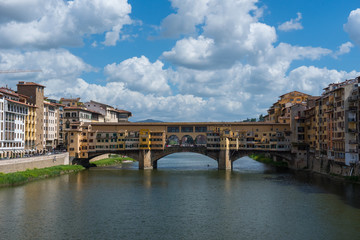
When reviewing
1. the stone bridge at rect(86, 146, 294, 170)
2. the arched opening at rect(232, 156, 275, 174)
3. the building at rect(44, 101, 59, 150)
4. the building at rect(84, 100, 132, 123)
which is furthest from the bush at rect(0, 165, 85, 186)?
the building at rect(84, 100, 132, 123)

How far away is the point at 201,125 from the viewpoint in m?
96.3

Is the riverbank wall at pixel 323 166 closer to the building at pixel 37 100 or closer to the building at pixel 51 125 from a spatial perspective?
the building at pixel 37 100

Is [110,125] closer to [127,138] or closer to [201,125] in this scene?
[127,138]

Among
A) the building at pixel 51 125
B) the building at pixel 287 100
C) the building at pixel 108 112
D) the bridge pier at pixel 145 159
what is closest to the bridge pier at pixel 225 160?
the bridge pier at pixel 145 159

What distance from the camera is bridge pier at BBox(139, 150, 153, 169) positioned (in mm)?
92250

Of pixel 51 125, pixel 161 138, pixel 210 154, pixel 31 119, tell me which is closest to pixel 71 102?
pixel 51 125

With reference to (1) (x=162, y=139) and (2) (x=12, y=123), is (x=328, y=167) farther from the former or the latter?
(2) (x=12, y=123)

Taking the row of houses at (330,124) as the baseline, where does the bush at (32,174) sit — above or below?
below

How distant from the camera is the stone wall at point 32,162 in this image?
2540 inches

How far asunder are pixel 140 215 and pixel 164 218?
2765 mm

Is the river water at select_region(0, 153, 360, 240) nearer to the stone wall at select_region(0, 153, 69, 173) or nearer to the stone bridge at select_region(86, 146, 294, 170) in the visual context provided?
the stone wall at select_region(0, 153, 69, 173)

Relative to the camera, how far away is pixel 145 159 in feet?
303

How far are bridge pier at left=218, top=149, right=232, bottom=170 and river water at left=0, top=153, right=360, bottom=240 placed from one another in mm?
20486

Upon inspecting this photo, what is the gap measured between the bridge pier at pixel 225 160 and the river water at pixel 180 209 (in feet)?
67.2
